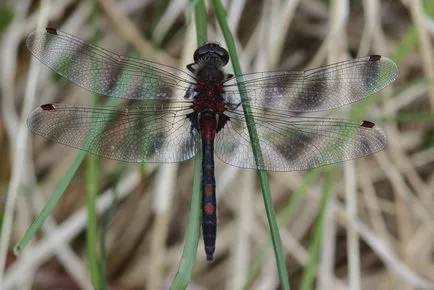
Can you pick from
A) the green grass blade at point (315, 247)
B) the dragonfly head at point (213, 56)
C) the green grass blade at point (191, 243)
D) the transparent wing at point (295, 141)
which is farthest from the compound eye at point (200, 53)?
the green grass blade at point (315, 247)

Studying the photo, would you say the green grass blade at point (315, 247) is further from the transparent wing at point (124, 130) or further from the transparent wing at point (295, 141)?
the transparent wing at point (124, 130)

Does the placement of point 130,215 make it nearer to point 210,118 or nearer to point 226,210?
point 226,210

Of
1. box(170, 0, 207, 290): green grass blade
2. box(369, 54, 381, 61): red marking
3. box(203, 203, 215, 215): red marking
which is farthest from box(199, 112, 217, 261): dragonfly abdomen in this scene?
box(369, 54, 381, 61): red marking

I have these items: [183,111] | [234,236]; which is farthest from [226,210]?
[183,111]

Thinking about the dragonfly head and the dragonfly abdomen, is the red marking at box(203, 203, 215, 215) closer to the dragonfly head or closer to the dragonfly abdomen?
the dragonfly abdomen

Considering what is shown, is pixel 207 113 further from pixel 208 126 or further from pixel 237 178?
pixel 237 178

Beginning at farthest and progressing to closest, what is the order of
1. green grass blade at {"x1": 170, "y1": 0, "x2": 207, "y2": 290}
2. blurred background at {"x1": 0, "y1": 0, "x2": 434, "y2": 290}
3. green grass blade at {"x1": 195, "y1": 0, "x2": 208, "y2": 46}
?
blurred background at {"x1": 0, "y1": 0, "x2": 434, "y2": 290} → green grass blade at {"x1": 195, "y1": 0, "x2": 208, "y2": 46} → green grass blade at {"x1": 170, "y1": 0, "x2": 207, "y2": 290}
